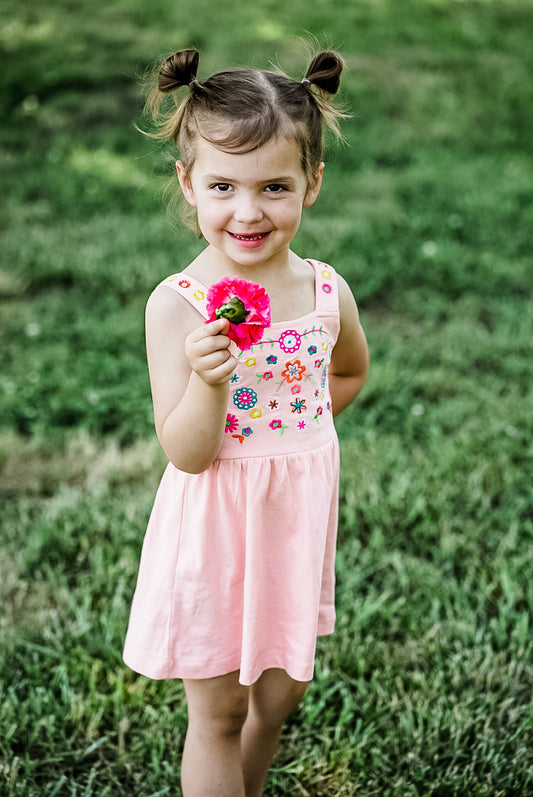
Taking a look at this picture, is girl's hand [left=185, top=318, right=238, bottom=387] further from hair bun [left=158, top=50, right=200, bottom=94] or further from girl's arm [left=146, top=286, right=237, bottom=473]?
hair bun [left=158, top=50, right=200, bottom=94]

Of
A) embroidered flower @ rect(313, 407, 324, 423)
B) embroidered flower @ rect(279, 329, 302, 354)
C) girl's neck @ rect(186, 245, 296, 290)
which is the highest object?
girl's neck @ rect(186, 245, 296, 290)

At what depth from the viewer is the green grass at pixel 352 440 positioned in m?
2.20

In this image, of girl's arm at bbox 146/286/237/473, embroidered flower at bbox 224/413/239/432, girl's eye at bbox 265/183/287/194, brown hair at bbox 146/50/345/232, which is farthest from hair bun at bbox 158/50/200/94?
embroidered flower at bbox 224/413/239/432

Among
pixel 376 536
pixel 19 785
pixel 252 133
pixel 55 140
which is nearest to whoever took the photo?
pixel 252 133

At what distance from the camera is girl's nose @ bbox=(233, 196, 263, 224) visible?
4.83ft

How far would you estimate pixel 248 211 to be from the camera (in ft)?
4.83

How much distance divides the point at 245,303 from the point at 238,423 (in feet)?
1.00

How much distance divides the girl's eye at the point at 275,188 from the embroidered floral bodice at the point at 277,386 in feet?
0.67

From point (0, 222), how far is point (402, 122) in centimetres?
334

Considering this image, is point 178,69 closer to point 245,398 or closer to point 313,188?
point 313,188

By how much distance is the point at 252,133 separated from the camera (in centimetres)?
145

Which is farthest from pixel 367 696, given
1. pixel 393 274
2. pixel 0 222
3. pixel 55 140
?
pixel 55 140

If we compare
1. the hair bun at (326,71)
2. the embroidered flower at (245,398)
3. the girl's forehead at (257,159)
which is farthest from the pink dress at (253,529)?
the hair bun at (326,71)

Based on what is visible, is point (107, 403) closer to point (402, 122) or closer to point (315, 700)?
point (315, 700)
